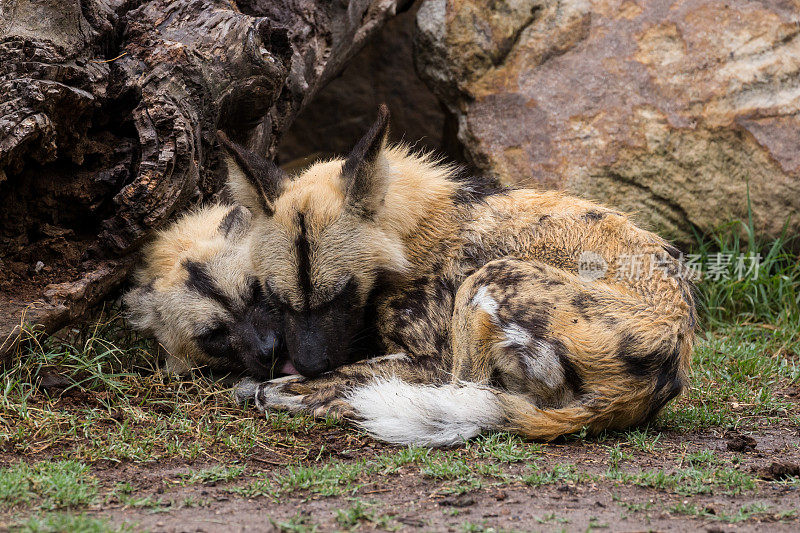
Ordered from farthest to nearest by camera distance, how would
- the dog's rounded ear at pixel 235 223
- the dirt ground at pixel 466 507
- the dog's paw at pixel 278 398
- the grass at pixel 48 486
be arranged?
1. the dog's rounded ear at pixel 235 223
2. the dog's paw at pixel 278 398
3. the grass at pixel 48 486
4. the dirt ground at pixel 466 507

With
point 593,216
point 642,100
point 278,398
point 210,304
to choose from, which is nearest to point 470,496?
point 278,398

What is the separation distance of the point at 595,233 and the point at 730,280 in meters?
2.58

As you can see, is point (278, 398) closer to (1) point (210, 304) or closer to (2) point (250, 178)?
(1) point (210, 304)

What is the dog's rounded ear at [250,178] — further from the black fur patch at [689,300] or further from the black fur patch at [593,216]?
the black fur patch at [689,300]

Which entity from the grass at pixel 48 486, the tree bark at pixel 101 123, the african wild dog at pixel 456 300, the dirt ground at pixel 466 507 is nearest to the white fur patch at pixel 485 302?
the african wild dog at pixel 456 300

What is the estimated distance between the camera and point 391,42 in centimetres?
882

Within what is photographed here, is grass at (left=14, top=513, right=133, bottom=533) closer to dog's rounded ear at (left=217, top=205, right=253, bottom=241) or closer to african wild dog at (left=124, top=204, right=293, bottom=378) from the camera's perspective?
african wild dog at (left=124, top=204, right=293, bottom=378)

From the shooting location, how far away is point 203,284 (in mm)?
4629

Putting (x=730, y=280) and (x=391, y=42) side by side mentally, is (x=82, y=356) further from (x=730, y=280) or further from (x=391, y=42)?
(x=391, y=42)

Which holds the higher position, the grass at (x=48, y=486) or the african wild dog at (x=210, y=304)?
the african wild dog at (x=210, y=304)

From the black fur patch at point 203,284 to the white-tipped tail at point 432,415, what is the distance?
46.8 inches

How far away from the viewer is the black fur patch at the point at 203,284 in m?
4.60

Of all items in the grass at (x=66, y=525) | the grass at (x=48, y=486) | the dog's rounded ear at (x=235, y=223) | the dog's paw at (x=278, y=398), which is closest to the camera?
the grass at (x=66, y=525)

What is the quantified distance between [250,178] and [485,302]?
4.67ft
